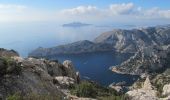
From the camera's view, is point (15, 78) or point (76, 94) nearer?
point (15, 78)

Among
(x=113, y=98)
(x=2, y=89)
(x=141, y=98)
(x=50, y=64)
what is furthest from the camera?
(x=50, y=64)

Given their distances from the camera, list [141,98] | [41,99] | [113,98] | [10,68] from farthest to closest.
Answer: [141,98], [113,98], [10,68], [41,99]

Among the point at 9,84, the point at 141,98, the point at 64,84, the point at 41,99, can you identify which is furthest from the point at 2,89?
the point at 64,84

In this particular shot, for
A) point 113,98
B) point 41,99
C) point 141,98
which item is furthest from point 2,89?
point 141,98

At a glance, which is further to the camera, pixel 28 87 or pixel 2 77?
pixel 28 87

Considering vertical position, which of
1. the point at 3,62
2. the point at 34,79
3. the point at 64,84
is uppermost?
the point at 3,62

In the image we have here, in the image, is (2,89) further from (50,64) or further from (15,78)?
(50,64)

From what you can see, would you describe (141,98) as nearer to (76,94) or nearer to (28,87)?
(76,94)

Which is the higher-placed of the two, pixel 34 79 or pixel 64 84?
pixel 34 79

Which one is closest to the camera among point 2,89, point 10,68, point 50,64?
point 2,89
